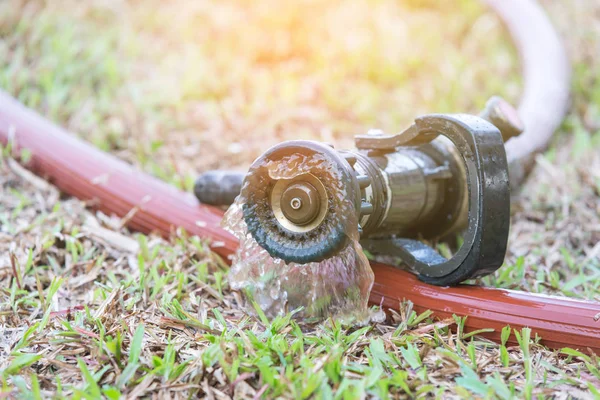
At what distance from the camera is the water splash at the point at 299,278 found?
171 cm

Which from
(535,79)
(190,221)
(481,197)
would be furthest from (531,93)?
(190,221)

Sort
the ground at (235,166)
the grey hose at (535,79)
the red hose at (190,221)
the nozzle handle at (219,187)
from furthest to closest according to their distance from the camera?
the grey hose at (535,79)
the nozzle handle at (219,187)
the red hose at (190,221)
the ground at (235,166)

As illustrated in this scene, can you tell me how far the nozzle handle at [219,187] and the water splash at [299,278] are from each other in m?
0.46

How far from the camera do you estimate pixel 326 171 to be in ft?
5.25

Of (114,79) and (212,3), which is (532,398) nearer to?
(114,79)

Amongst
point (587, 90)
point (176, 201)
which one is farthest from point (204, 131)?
point (587, 90)

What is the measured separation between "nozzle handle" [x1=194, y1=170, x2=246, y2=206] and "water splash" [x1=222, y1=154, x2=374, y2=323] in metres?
0.46

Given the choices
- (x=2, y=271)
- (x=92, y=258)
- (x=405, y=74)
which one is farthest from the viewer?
(x=405, y=74)

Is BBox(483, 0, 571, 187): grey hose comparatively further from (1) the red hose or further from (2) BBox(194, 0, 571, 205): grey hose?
(1) the red hose

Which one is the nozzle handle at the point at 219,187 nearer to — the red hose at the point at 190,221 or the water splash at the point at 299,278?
the red hose at the point at 190,221

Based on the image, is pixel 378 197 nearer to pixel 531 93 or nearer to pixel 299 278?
pixel 299 278

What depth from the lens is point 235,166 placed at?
3.20 metres

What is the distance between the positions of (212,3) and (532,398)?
4.09 meters

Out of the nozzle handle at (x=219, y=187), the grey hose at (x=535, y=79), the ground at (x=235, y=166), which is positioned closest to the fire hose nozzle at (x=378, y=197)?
the ground at (x=235, y=166)
